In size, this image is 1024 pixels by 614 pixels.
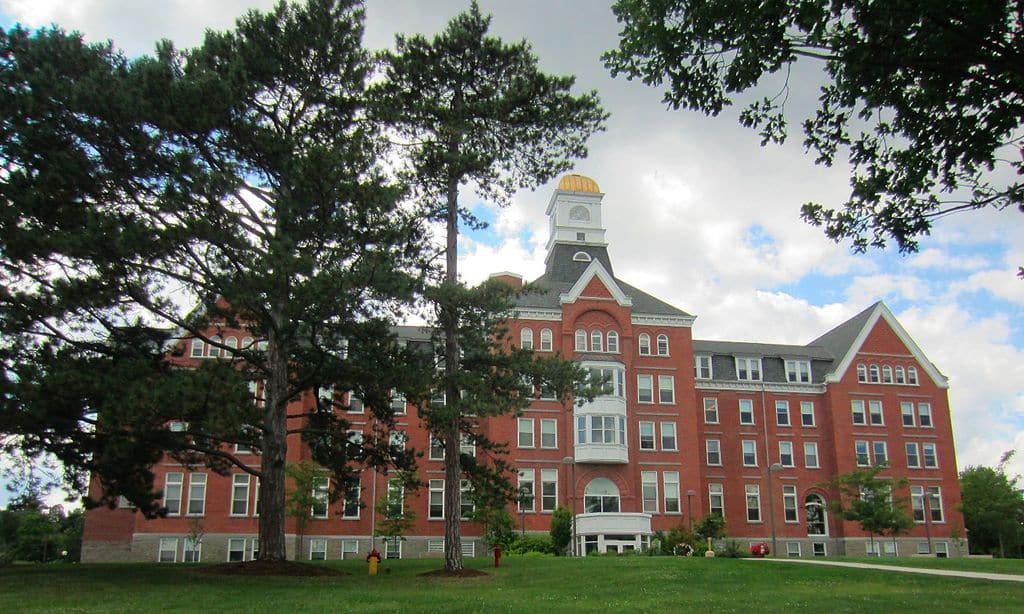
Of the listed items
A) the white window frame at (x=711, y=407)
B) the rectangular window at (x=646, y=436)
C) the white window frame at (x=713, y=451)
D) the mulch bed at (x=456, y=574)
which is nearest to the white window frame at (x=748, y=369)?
the white window frame at (x=711, y=407)

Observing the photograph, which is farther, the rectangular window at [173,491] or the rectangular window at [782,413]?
the rectangular window at [782,413]

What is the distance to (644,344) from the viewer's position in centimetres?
5228

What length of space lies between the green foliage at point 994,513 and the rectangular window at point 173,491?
51758 millimetres

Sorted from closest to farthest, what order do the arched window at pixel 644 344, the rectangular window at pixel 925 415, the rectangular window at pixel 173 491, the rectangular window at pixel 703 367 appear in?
1. the rectangular window at pixel 173 491
2. the arched window at pixel 644 344
3. the rectangular window at pixel 925 415
4. the rectangular window at pixel 703 367

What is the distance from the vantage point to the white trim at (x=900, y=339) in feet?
188

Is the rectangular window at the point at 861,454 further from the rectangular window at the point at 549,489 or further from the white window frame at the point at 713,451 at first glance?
the rectangular window at the point at 549,489

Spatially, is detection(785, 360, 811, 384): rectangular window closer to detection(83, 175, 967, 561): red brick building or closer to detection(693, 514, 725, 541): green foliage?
detection(83, 175, 967, 561): red brick building

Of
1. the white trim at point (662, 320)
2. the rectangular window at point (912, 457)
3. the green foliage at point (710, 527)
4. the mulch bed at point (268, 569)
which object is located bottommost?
the mulch bed at point (268, 569)

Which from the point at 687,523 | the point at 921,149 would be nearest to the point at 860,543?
the point at 687,523

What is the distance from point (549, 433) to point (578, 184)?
17159 mm

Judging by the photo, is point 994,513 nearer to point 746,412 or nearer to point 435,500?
point 746,412

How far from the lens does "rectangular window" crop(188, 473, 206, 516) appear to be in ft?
153

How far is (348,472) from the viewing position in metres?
25.5

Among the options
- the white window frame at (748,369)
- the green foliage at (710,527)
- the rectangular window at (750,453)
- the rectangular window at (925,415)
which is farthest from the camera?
the white window frame at (748,369)
